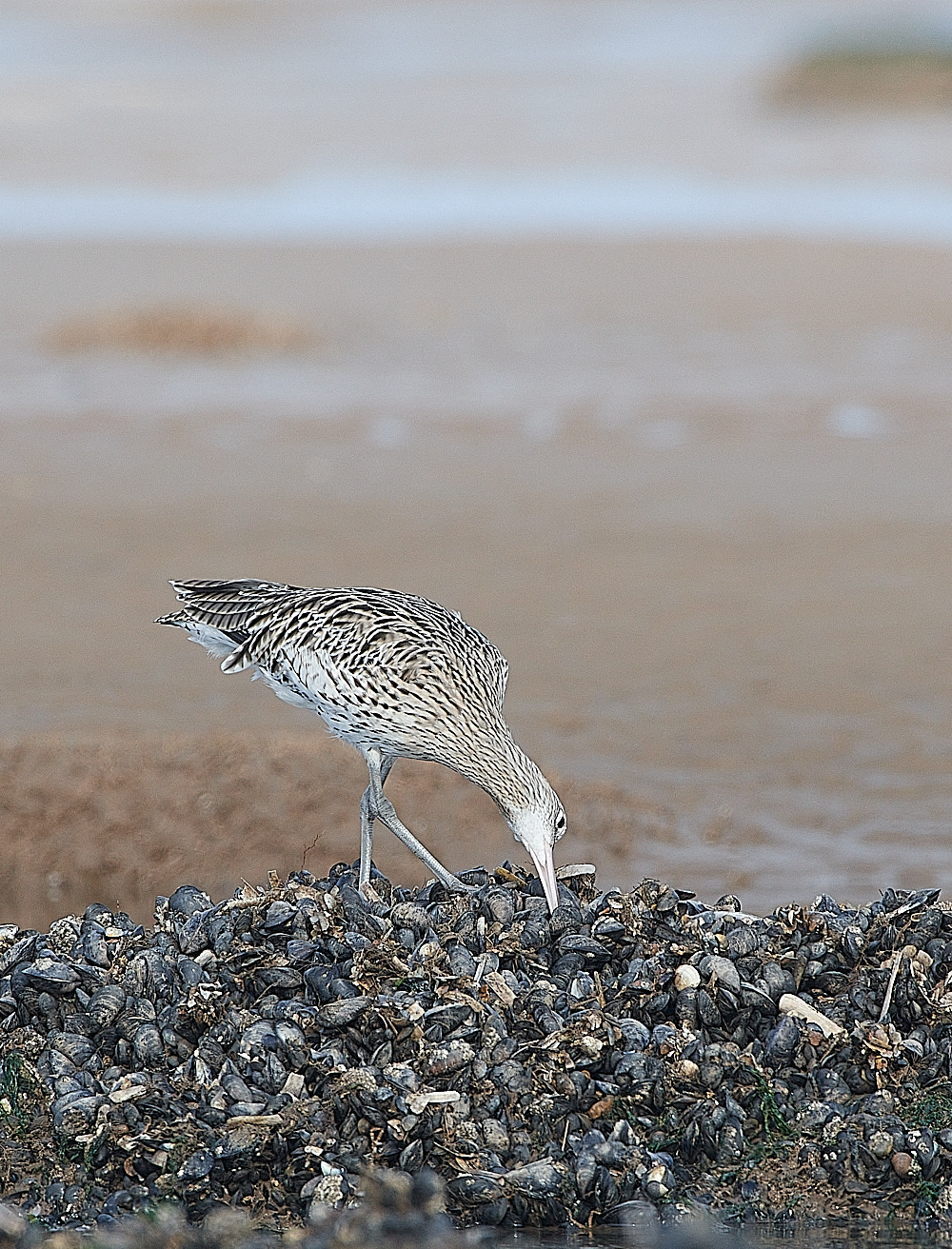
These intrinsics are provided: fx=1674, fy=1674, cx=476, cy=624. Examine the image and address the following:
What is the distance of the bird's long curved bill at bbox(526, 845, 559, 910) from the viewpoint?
5.36 meters

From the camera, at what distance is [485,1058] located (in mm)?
4902

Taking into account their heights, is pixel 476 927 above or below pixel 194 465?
below

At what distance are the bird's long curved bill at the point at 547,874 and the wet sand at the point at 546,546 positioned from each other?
155cm

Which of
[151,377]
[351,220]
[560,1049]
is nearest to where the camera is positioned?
[560,1049]

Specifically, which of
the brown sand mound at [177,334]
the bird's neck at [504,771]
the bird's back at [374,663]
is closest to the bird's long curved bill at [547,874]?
the bird's neck at [504,771]

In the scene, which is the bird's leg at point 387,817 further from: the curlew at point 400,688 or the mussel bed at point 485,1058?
the mussel bed at point 485,1058

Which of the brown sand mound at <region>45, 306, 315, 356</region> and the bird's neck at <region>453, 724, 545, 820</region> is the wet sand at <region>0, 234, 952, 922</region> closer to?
the brown sand mound at <region>45, 306, 315, 356</region>

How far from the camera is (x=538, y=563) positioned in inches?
458

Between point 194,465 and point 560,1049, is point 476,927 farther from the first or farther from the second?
point 194,465

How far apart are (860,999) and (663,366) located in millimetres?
13421

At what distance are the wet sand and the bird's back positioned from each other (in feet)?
4.58

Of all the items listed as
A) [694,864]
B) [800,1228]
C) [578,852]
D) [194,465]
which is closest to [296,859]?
[578,852]

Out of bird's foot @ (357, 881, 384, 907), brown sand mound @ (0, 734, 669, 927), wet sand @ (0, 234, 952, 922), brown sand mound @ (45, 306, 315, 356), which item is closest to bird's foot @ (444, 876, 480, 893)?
bird's foot @ (357, 881, 384, 907)

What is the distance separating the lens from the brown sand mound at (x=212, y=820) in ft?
22.6
